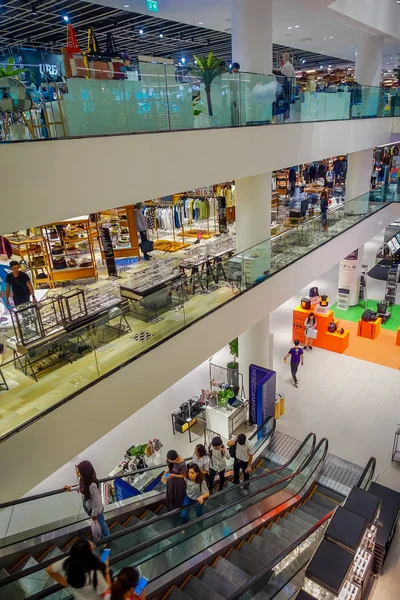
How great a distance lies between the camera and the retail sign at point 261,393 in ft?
31.6

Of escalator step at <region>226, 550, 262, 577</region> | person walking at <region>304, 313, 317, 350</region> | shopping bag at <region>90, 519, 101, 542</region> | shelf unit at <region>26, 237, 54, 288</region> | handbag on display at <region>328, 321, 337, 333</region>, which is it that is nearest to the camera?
shopping bag at <region>90, 519, 101, 542</region>

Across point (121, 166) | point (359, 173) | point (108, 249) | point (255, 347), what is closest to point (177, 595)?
point (121, 166)

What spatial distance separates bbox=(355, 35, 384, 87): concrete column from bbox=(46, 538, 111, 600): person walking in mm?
15162

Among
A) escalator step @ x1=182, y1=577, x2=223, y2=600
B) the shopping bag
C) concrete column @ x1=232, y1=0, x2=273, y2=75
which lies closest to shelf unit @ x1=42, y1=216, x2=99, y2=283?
concrete column @ x1=232, y1=0, x2=273, y2=75

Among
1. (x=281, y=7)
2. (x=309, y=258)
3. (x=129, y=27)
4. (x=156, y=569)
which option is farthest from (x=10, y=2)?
(x=156, y=569)

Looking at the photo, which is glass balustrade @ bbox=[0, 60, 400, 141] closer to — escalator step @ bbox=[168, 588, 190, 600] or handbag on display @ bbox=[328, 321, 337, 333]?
escalator step @ bbox=[168, 588, 190, 600]

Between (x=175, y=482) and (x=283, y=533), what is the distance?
6.46 feet

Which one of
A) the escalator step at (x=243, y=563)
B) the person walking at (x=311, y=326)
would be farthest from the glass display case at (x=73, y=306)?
the person walking at (x=311, y=326)

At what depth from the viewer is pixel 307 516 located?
7059 mm

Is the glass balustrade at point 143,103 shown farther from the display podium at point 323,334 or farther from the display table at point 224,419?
the display podium at point 323,334

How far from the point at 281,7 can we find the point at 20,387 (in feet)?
30.8

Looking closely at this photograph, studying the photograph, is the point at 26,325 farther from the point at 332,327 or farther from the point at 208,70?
the point at 332,327

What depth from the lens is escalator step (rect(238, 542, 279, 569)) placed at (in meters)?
5.41

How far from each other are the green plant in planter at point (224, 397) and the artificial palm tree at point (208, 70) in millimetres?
5898
